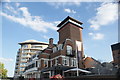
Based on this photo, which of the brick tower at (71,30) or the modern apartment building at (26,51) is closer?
the brick tower at (71,30)

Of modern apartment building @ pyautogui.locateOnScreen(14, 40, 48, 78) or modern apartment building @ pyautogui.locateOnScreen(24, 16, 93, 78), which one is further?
modern apartment building @ pyautogui.locateOnScreen(14, 40, 48, 78)

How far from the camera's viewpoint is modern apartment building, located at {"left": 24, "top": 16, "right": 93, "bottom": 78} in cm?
2094

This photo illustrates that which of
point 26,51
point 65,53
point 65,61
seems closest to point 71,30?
point 65,53

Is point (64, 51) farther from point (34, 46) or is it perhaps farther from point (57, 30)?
point (34, 46)

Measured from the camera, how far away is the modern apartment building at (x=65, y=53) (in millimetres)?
→ 20938

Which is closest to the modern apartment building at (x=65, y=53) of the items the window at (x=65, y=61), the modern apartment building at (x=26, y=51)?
the window at (x=65, y=61)

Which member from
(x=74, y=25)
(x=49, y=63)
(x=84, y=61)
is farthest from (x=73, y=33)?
(x=49, y=63)

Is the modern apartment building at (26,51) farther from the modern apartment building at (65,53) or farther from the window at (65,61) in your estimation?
the window at (65,61)

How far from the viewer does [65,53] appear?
69.9 ft

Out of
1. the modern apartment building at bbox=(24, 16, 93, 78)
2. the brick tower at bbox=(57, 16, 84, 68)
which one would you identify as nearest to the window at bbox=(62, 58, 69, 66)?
the modern apartment building at bbox=(24, 16, 93, 78)

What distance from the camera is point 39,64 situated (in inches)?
957

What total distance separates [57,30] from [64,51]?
26.1ft

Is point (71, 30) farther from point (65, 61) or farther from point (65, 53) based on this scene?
point (65, 61)

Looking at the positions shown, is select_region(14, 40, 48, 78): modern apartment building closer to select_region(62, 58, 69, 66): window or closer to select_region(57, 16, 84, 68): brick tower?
select_region(57, 16, 84, 68): brick tower
